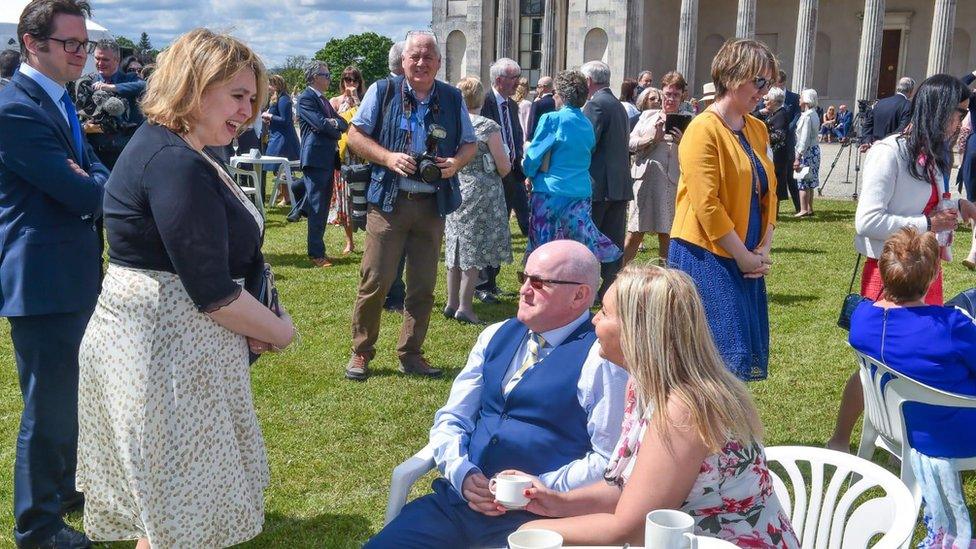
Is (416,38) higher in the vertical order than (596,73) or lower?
higher

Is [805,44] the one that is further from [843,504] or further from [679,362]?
[679,362]

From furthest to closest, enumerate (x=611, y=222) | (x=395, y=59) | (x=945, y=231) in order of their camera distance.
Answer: (x=611, y=222)
(x=395, y=59)
(x=945, y=231)

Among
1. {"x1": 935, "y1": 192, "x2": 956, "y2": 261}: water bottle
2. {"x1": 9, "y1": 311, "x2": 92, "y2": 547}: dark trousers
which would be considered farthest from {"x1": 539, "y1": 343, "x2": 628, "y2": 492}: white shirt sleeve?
{"x1": 935, "y1": 192, "x2": 956, "y2": 261}: water bottle

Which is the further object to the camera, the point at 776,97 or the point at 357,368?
the point at 776,97

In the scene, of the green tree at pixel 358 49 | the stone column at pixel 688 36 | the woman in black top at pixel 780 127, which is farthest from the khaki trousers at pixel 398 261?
the green tree at pixel 358 49

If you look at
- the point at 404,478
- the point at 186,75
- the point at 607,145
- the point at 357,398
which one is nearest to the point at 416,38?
the point at 357,398

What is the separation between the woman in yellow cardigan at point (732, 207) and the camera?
384 centimetres

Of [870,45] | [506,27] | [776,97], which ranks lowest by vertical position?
[776,97]

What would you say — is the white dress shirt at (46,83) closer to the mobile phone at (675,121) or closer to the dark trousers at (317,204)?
the mobile phone at (675,121)

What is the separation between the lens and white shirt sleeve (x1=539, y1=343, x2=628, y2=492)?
2.66 meters

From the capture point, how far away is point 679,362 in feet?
7.32

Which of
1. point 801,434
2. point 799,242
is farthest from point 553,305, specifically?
point 799,242

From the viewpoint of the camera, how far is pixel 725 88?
12.8 feet

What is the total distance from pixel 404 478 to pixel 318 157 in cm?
704
